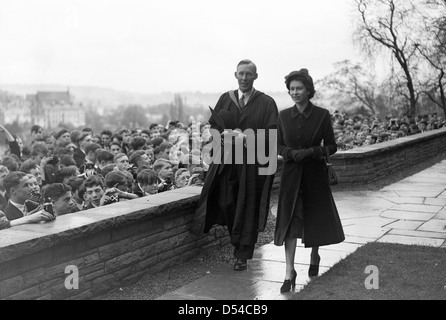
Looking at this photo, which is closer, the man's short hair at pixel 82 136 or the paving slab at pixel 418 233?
the paving slab at pixel 418 233

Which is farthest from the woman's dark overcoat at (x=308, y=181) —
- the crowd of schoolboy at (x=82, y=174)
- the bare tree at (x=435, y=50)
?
the bare tree at (x=435, y=50)

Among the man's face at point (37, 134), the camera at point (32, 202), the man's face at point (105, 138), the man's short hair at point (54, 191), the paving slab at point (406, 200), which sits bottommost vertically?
the paving slab at point (406, 200)

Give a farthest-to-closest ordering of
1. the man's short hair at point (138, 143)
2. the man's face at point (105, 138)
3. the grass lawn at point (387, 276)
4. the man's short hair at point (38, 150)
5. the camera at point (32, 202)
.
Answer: the man's face at point (105, 138), the man's short hair at point (138, 143), the man's short hair at point (38, 150), the camera at point (32, 202), the grass lawn at point (387, 276)

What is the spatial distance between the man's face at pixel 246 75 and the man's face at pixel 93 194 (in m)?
2.01

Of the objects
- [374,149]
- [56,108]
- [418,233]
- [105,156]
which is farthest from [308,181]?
[56,108]

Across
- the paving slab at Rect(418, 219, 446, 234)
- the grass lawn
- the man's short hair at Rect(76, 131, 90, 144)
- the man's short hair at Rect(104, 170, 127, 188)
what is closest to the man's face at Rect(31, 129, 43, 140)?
the man's short hair at Rect(76, 131, 90, 144)

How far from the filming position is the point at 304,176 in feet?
17.3

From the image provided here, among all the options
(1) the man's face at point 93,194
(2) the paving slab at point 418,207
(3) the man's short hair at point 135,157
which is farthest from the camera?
(3) the man's short hair at point 135,157

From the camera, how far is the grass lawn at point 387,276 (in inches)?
189

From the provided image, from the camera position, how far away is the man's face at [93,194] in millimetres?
6566

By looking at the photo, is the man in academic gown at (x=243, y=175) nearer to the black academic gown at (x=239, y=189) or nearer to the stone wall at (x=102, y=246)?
the black academic gown at (x=239, y=189)

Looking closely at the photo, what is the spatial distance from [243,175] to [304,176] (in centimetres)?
75

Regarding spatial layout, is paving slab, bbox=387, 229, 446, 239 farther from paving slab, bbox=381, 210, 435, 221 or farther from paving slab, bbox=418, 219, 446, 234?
paving slab, bbox=381, 210, 435, 221

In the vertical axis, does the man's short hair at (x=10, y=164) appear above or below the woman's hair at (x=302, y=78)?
below
